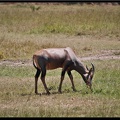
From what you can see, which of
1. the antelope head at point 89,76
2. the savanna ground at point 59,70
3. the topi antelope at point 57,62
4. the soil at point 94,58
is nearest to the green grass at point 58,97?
the savanna ground at point 59,70

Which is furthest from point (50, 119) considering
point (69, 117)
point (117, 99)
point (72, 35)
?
point (72, 35)

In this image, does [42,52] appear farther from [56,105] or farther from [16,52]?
[16,52]

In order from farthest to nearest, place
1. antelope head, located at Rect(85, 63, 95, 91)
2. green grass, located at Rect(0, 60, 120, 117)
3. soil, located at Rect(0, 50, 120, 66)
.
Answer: soil, located at Rect(0, 50, 120, 66)
antelope head, located at Rect(85, 63, 95, 91)
green grass, located at Rect(0, 60, 120, 117)

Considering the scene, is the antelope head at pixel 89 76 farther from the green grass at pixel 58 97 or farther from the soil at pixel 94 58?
the soil at pixel 94 58

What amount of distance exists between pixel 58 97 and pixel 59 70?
4.85 m

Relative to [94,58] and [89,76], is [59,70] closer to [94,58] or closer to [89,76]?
[94,58]

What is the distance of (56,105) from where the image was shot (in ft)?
34.1

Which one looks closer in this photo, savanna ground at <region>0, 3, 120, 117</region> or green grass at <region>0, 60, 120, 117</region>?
green grass at <region>0, 60, 120, 117</region>

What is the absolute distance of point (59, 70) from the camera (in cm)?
1622

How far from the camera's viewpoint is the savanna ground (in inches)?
399

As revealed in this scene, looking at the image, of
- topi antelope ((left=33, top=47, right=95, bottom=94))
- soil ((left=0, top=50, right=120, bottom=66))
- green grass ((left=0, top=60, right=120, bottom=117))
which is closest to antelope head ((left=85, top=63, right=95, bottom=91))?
topi antelope ((left=33, top=47, right=95, bottom=94))

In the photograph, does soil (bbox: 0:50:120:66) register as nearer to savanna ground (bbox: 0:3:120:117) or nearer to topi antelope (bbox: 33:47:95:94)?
savanna ground (bbox: 0:3:120:117)

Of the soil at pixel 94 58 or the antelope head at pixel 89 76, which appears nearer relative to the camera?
the antelope head at pixel 89 76

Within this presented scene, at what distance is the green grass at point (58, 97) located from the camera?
9.60 meters
